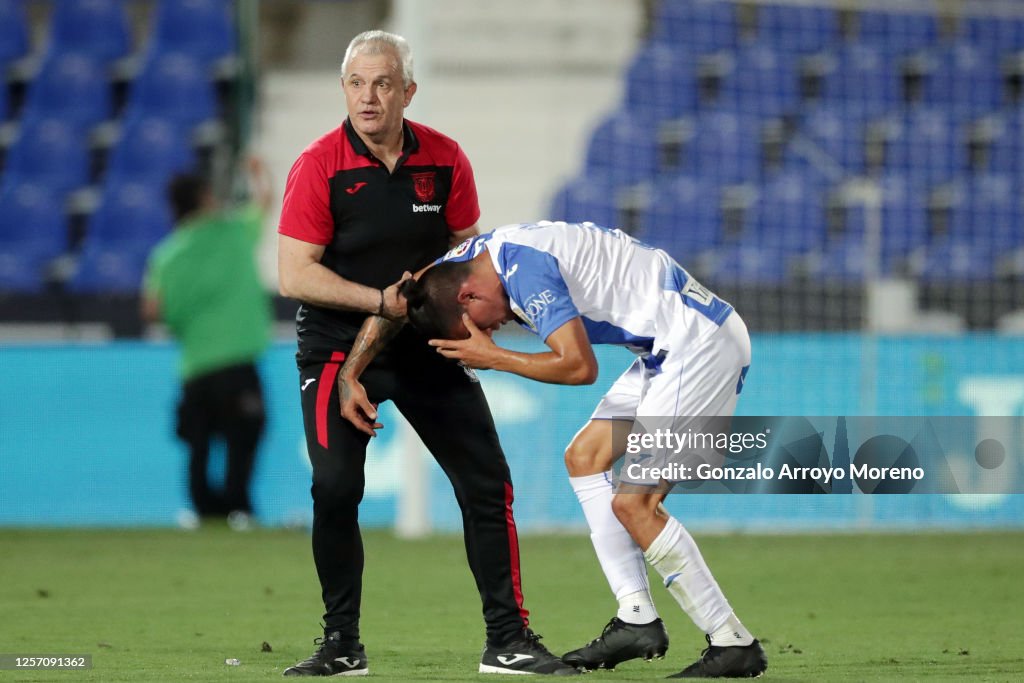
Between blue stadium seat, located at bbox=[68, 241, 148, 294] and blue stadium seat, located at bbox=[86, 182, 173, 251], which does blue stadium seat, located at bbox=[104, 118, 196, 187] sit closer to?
blue stadium seat, located at bbox=[86, 182, 173, 251]

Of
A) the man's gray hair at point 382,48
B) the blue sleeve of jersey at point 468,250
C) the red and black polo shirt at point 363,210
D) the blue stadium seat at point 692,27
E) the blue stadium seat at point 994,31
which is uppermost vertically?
the blue stadium seat at point 692,27

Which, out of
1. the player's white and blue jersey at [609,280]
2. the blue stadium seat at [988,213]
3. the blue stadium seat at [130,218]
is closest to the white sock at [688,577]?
the player's white and blue jersey at [609,280]

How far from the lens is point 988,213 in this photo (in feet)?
44.5

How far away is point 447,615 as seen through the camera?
6770mm

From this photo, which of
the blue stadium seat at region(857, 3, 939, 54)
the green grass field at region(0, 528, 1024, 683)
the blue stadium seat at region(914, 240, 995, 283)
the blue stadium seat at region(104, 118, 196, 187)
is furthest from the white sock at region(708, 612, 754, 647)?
the blue stadium seat at region(104, 118, 196, 187)

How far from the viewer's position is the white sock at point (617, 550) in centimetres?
502

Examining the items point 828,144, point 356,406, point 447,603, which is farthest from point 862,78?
point 356,406

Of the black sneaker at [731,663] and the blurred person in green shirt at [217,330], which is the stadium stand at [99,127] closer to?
the blurred person in green shirt at [217,330]

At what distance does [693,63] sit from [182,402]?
632 centimetres

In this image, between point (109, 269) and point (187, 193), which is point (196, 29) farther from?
point (187, 193)

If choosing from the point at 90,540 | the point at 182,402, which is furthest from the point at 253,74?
the point at 90,540

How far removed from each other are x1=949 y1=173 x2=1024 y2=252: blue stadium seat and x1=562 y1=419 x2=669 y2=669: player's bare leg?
29.6ft

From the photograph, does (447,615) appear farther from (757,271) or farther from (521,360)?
(757,271)

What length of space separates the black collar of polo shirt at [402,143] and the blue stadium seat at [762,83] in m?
9.92
